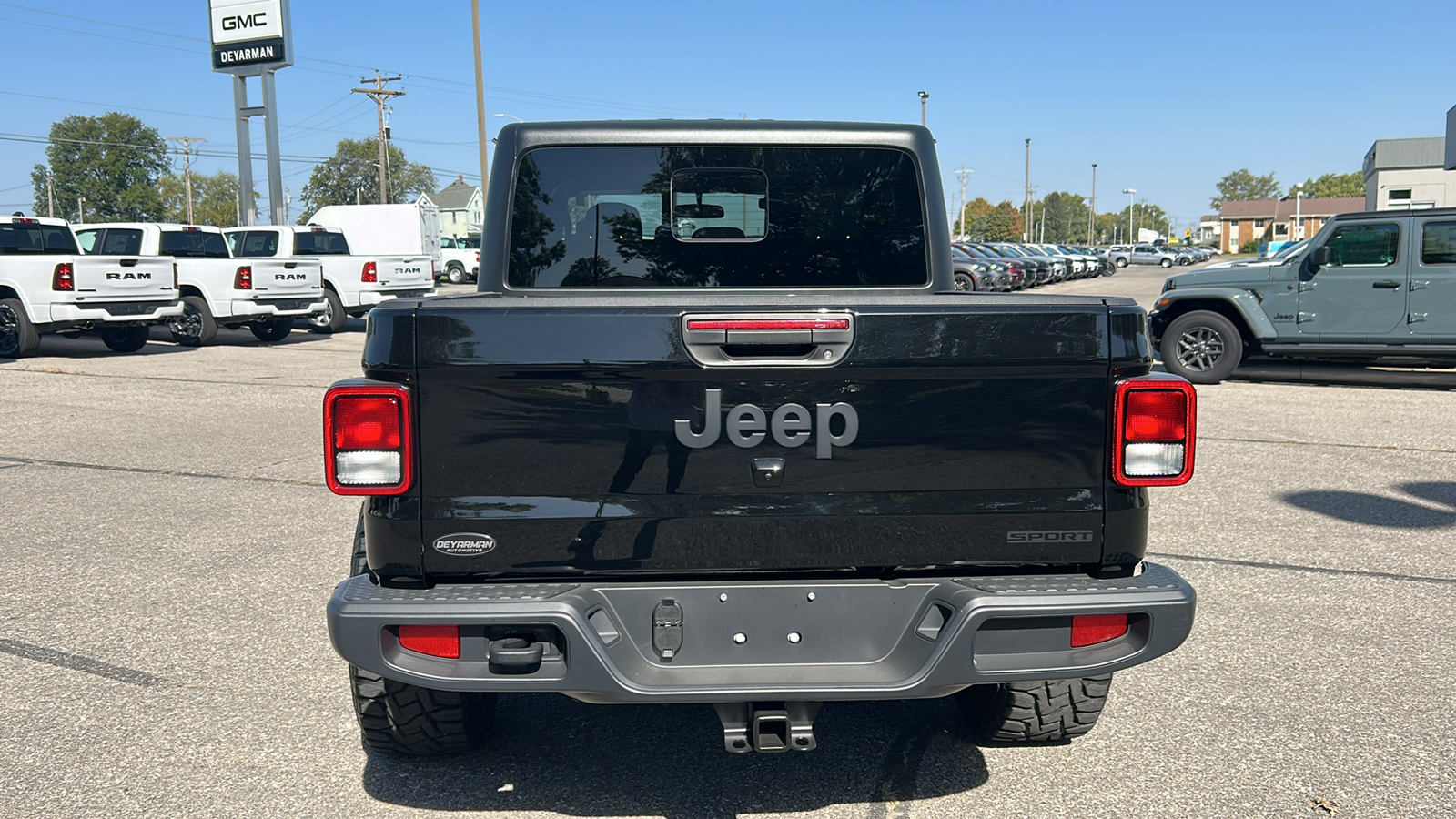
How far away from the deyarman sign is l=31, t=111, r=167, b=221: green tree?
107m

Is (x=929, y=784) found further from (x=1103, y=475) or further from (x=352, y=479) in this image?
(x=352, y=479)

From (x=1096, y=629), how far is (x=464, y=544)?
5.14 feet

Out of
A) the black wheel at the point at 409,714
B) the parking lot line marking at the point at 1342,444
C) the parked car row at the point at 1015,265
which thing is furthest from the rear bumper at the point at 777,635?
the parked car row at the point at 1015,265

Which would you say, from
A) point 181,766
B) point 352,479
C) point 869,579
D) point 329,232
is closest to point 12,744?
point 181,766

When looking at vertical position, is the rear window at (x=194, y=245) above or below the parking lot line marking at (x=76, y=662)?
above

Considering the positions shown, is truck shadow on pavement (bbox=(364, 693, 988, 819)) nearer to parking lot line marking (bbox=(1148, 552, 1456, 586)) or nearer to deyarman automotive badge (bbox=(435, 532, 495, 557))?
deyarman automotive badge (bbox=(435, 532, 495, 557))

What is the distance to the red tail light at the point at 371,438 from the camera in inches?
110

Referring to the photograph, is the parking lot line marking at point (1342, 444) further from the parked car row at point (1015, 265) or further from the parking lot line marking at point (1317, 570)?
the parked car row at point (1015, 265)

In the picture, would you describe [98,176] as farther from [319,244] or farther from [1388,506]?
[1388,506]

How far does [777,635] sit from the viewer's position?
113 inches

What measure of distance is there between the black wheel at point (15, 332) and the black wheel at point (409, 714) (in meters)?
15.2

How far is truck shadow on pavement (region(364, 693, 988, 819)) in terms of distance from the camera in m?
3.36

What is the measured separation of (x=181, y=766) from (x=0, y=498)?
5096 millimetres

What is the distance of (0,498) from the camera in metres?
7.64
